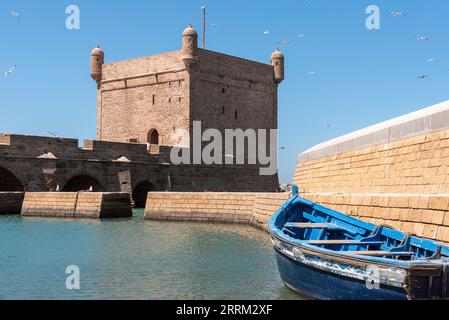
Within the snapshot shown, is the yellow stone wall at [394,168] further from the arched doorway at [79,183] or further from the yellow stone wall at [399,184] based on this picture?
the arched doorway at [79,183]

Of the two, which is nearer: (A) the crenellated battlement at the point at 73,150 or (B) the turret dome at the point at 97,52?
(A) the crenellated battlement at the point at 73,150

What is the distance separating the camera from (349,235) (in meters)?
9.20

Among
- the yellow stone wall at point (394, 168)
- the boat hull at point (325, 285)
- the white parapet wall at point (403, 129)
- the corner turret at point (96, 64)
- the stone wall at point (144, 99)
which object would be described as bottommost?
the boat hull at point (325, 285)

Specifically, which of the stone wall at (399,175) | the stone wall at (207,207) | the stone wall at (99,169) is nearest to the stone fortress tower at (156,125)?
the stone wall at (99,169)

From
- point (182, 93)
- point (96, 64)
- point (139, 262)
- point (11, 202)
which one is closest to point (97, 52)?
point (96, 64)

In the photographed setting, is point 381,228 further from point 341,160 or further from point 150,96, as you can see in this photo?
point 150,96

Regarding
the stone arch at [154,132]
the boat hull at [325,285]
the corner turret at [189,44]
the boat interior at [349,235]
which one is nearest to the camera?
the boat hull at [325,285]

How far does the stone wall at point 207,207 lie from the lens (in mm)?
21133

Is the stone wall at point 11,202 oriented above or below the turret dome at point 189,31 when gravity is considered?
below

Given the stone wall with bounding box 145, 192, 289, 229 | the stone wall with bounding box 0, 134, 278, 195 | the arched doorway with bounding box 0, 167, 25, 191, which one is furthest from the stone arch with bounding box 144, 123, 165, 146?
the stone wall with bounding box 145, 192, 289, 229

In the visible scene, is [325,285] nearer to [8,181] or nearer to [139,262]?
[139,262]

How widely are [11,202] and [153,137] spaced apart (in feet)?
47.3

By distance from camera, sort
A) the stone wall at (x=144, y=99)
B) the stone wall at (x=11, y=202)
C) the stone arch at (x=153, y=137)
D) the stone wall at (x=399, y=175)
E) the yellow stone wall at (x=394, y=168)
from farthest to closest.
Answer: the stone arch at (x=153, y=137)
the stone wall at (x=144, y=99)
the stone wall at (x=11, y=202)
the yellow stone wall at (x=394, y=168)
the stone wall at (x=399, y=175)

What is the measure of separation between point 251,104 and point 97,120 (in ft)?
34.7
